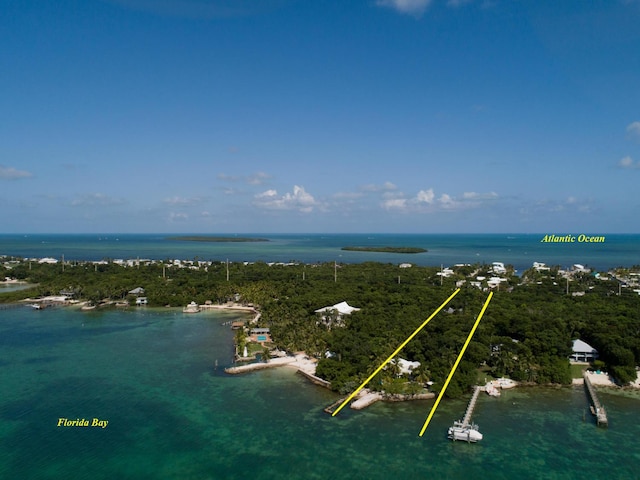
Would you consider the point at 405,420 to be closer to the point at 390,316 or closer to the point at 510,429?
the point at 510,429

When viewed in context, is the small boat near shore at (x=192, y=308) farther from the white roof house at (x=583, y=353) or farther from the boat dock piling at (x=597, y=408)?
the boat dock piling at (x=597, y=408)

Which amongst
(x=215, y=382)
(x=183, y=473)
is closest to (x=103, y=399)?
(x=215, y=382)

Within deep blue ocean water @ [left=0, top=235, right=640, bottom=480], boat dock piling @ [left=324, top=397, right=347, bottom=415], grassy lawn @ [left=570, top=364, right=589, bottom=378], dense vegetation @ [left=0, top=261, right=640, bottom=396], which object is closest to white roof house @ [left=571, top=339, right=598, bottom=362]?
dense vegetation @ [left=0, top=261, right=640, bottom=396]

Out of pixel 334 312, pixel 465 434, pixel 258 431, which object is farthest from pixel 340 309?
pixel 465 434

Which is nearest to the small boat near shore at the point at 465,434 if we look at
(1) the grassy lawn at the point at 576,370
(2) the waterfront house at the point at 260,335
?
(1) the grassy lawn at the point at 576,370

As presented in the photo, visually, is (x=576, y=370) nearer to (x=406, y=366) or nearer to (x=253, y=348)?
(x=406, y=366)
